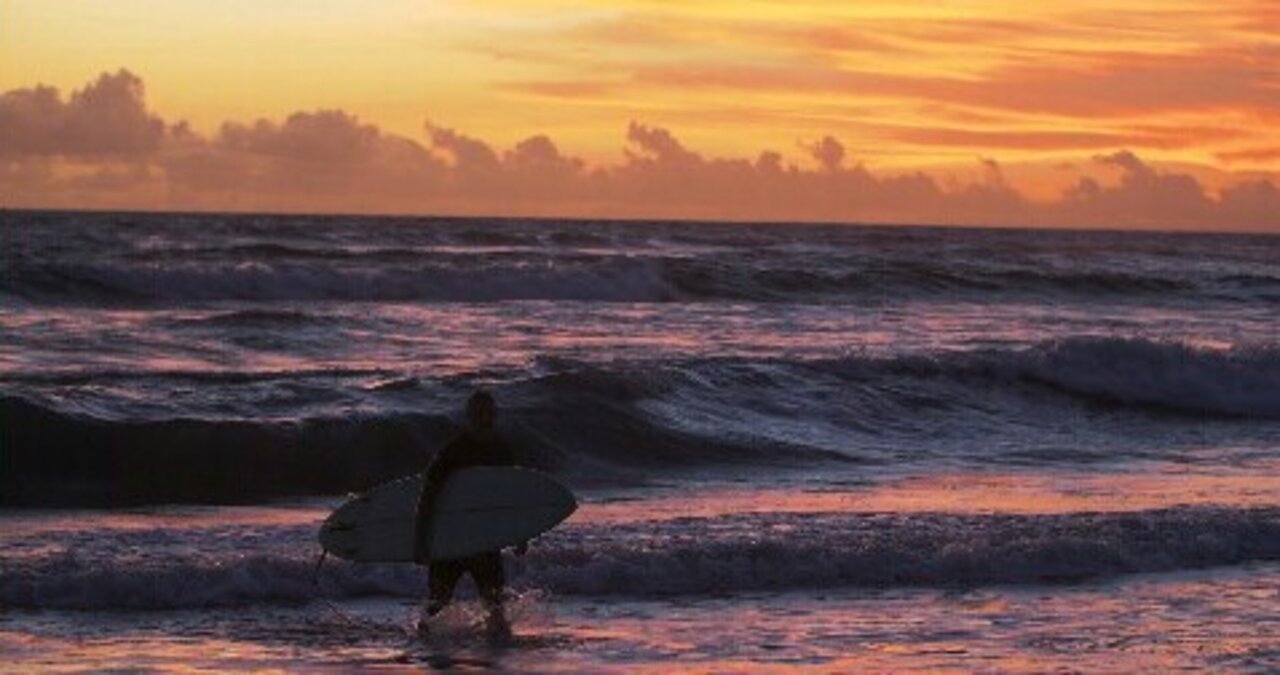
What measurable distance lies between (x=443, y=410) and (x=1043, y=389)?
35.0ft

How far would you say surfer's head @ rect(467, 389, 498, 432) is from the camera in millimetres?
12867

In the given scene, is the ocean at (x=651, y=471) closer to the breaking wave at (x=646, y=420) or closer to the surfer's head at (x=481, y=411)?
the breaking wave at (x=646, y=420)

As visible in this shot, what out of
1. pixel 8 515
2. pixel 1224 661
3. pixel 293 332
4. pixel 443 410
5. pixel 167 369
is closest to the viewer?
pixel 1224 661

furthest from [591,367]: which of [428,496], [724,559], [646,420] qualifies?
[428,496]

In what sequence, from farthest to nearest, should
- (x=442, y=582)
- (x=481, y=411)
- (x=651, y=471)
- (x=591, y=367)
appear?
(x=591, y=367) < (x=651, y=471) < (x=442, y=582) < (x=481, y=411)

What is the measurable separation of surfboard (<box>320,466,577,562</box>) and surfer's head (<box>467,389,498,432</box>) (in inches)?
13.4

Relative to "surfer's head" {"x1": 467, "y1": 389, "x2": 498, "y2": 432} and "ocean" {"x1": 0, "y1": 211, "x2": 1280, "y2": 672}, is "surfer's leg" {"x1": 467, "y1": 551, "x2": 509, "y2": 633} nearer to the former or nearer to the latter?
"ocean" {"x1": 0, "y1": 211, "x2": 1280, "y2": 672}

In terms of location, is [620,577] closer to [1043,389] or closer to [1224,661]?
[1224,661]

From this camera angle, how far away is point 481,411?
1295 cm

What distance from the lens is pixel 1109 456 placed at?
78.7 feet

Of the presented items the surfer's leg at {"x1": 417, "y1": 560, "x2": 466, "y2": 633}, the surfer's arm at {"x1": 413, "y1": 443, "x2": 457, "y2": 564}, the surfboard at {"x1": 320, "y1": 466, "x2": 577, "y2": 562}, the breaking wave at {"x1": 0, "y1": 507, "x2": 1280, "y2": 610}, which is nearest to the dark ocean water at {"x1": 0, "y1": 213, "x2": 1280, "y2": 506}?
the breaking wave at {"x1": 0, "y1": 507, "x2": 1280, "y2": 610}

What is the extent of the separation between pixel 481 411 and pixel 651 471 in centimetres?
946

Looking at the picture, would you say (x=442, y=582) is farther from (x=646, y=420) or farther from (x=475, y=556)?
(x=646, y=420)

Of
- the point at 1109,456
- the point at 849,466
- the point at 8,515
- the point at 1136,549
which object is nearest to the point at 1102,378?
the point at 1109,456
